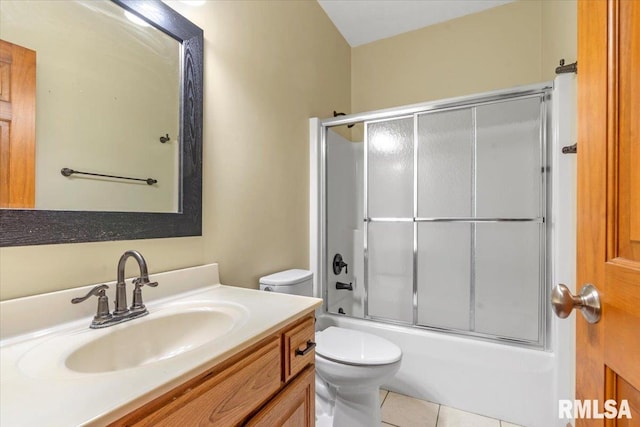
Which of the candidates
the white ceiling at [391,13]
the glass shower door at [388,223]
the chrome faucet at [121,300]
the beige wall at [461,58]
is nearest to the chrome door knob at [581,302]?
the chrome faucet at [121,300]

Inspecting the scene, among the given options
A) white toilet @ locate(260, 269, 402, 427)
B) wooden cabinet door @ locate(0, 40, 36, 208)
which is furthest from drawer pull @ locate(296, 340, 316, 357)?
wooden cabinet door @ locate(0, 40, 36, 208)

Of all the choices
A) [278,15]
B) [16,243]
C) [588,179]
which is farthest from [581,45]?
[278,15]

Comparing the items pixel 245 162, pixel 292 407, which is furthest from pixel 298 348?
pixel 245 162

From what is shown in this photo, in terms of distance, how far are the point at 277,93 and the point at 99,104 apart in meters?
0.98

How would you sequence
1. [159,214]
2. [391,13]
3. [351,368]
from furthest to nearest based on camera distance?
[391,13] < [351,368] < [159,214]

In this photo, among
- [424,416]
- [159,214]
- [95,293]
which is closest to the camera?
[95,293]

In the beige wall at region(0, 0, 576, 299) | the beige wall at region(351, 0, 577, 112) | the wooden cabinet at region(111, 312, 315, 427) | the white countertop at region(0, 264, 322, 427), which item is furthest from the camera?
the beige wall at region(351, 0, 577, 112)

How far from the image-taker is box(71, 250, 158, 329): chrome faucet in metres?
0.80

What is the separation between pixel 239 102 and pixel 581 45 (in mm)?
1274

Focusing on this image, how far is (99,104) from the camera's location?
3.02ft

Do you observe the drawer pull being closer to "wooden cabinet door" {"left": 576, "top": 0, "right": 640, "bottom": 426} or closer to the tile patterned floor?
"wooden cabinet door" {"left": 576, "top": 0, "right": 640, "bottom": 426}

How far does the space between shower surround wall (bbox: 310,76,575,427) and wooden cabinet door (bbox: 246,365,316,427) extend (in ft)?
3.48

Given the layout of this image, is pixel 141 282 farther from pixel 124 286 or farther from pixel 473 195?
pixel 473 195

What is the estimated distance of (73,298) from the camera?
80 centimetres
